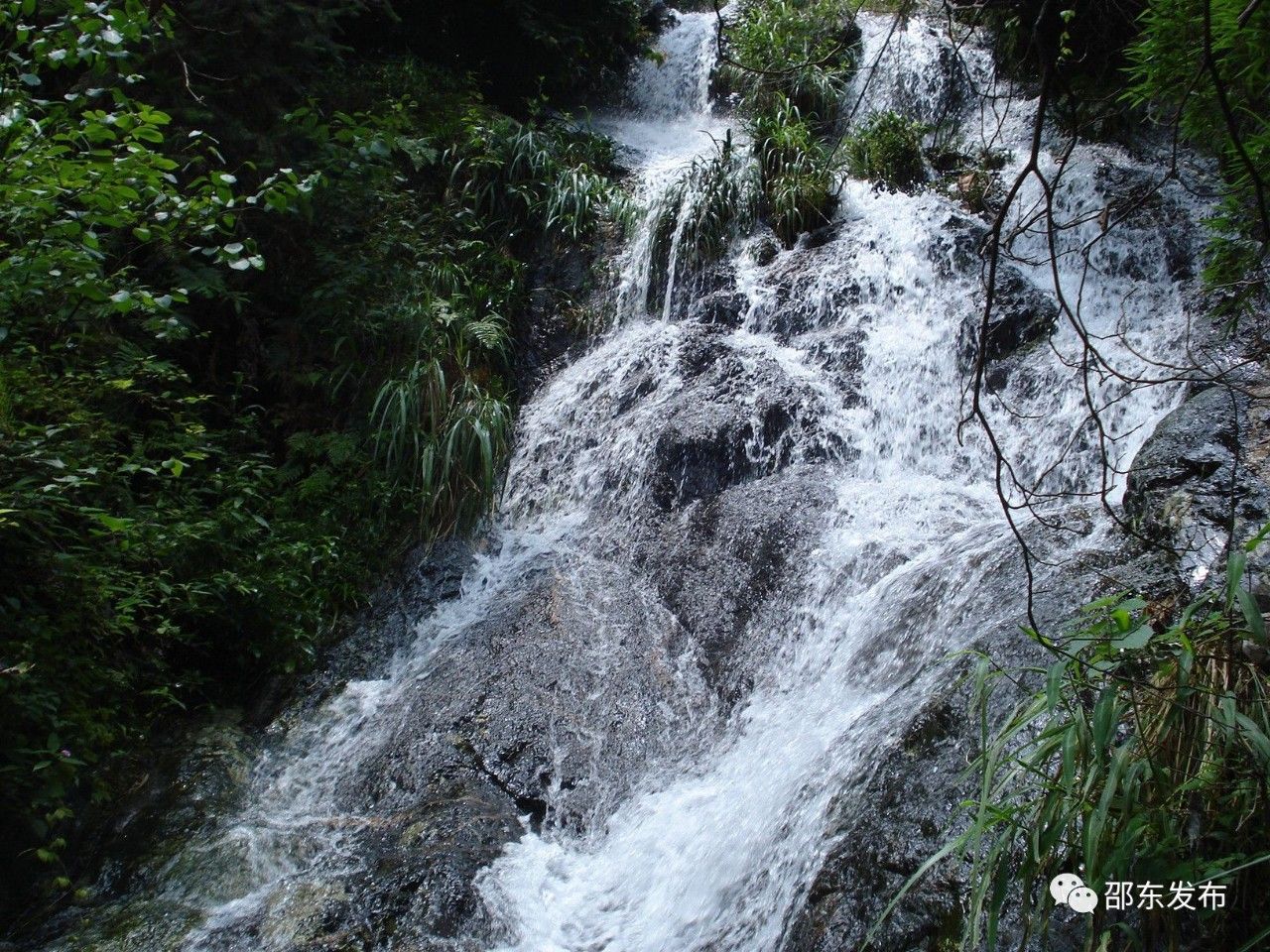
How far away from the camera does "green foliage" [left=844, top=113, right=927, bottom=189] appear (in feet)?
26.9

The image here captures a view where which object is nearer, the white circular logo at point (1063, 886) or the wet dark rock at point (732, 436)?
the white circular logo at point (1063, 886)

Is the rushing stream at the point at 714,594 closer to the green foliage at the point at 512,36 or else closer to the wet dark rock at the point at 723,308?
the wet dark rock at the point at 723,308

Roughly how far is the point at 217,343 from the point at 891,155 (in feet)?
19.3

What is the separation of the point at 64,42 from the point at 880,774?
4.40m

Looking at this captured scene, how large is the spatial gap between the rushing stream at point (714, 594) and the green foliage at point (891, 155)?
0.93 ft

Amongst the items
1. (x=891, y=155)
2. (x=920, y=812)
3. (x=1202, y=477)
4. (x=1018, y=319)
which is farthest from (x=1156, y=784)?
(x=891, y=155)

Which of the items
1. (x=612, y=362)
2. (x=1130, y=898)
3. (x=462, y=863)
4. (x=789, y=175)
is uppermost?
(x=789, y=175)

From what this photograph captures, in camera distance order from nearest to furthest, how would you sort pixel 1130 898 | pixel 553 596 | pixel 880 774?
1. pixel 1130 898
2. pixel 880 774
3. pixel 553 596

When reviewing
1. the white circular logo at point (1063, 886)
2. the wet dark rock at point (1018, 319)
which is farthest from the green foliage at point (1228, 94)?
the white circular logo at point (1063, 886)

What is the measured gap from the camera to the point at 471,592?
19.9ft

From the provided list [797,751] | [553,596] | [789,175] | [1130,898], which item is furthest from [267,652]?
[789,175]

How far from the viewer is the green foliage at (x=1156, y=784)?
214 cm

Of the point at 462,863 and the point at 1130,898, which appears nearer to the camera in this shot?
the point at 1130,898

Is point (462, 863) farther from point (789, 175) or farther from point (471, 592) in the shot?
point (789, 175)
